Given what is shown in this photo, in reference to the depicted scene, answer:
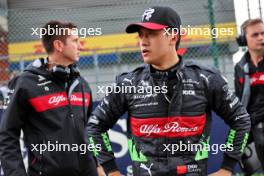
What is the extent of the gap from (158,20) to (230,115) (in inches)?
28.7

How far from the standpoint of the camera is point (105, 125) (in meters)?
3.69

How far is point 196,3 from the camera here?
8.84 metres

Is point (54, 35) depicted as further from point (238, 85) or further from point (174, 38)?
point (238, 85)

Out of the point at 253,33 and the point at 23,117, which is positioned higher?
the point at 253,33

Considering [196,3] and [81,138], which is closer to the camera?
[81,138]

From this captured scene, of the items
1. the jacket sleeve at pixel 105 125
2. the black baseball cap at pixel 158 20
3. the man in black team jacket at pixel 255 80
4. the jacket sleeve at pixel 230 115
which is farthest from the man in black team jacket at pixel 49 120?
the man in black team jacket at pixel 255 80

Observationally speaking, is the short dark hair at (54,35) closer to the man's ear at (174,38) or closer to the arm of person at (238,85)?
the man's ear at (174,38)

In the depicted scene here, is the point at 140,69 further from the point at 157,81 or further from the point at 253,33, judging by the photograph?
the point at 253,33

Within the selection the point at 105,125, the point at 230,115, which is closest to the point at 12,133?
the point at 105,125

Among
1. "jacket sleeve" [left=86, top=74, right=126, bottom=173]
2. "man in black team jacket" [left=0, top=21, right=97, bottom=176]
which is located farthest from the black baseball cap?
"man in black team jacket" [left=0, top=21, right=97, bottom=176]

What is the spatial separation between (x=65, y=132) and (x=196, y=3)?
470 cm

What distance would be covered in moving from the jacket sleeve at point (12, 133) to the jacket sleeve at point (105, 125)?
1011 mm

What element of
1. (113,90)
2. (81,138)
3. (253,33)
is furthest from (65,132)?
(253,33)

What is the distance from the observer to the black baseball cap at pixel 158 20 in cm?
355
